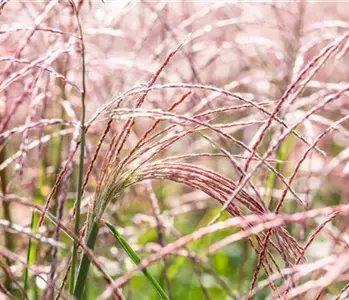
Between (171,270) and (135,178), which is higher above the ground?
(135,178)

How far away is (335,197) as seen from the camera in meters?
3.61

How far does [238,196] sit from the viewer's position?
1152mm

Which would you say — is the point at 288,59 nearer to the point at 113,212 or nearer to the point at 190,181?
the point at 113,212

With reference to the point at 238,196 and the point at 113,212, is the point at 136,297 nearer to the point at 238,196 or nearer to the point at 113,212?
the point at 113,212

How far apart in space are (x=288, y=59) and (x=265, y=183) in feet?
1.17

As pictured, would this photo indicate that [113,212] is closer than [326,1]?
Yes

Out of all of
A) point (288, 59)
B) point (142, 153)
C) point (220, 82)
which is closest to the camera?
point (142, 153)

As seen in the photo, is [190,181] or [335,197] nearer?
[190,181]

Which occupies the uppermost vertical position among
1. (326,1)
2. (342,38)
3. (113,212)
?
(326,1)

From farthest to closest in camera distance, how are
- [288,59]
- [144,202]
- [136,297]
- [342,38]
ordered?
[144,202]
[136,297]
[288,59]
[342,38]

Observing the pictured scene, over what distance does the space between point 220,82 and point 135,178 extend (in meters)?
2.64

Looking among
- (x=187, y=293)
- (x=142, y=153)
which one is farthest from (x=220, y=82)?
(x=142, y=153)

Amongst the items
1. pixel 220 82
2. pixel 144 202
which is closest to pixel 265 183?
pixel 144 202

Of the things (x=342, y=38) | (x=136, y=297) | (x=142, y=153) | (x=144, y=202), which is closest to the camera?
(x=342, y=38)
